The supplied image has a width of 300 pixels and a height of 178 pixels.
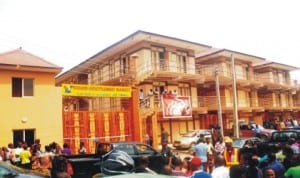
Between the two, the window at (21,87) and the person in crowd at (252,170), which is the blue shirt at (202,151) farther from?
the window at (21,87)

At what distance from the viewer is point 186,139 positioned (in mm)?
27969

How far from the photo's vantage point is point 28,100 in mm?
20750

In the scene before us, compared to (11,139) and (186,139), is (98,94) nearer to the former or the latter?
(11,139)

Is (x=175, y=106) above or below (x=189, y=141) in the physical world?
above

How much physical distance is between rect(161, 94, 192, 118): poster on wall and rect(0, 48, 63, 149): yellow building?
762 centimetres

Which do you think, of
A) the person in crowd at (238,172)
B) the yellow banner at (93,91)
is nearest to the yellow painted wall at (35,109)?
the yellow banner at (93,91)

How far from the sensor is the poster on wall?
86.0 feet

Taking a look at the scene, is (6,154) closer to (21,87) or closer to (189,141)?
(21,87)

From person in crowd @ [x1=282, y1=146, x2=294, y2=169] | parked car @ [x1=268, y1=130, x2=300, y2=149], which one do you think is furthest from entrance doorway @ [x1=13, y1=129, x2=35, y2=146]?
person in crowd @ [x1=282, y1=146, x2=294, y2=169]

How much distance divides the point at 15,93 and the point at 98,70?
17.0 meters

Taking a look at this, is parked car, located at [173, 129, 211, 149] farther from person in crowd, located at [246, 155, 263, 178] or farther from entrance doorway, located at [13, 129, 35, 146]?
person in crowd, located at [246, 155, 263, 178]

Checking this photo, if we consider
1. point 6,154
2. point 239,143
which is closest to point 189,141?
point 239,143

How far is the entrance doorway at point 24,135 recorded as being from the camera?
20.1m

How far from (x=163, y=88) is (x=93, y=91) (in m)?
12.0
